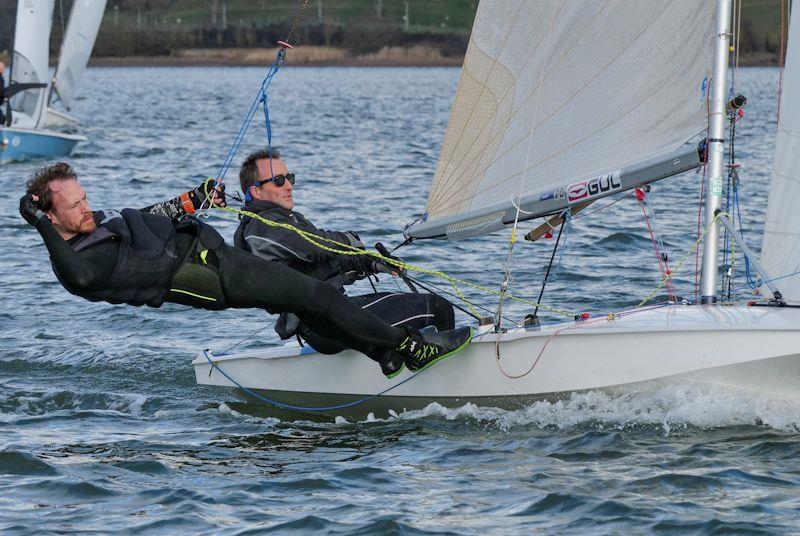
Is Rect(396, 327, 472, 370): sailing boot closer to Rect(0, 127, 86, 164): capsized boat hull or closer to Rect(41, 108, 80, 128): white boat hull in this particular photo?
Rect(0, 127, 86, 164): capsized boat hull

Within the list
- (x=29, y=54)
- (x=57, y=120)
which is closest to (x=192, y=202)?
(x=29, y=54)

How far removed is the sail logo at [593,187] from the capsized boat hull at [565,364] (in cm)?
63

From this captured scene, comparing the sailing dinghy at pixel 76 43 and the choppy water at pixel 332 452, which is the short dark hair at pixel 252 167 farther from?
the sailing dinghy at pixel 76 43

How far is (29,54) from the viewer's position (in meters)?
A: 23.4

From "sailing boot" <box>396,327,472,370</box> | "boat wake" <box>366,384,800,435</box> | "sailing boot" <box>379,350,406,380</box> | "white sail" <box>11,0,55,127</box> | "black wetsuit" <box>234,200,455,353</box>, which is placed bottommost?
"boat wake" <box>366,384,800,435</box>

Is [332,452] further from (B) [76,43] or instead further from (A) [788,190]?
(B) [76,43]

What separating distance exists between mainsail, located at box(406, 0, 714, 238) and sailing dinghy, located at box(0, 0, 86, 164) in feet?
51.7

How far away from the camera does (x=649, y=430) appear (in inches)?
252

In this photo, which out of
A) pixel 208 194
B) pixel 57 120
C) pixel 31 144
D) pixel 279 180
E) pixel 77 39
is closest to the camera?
pixel 208 194

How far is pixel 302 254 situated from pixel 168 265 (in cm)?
74

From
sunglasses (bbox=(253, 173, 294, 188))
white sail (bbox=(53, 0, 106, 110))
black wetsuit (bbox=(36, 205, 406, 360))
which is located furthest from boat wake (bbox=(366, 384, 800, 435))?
white sail (bbox=(53, 0, 106, 110))

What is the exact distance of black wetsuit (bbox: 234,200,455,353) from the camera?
656 cm

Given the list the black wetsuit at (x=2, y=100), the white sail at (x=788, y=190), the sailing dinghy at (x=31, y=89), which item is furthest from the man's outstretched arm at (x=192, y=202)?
the sailing dinghy at (x=31, y=89)

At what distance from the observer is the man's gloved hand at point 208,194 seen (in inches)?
251
